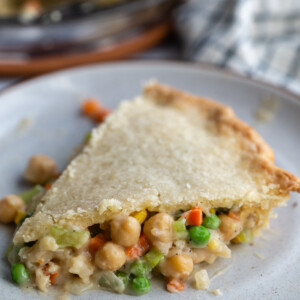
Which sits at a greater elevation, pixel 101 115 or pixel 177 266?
pixel 101 115

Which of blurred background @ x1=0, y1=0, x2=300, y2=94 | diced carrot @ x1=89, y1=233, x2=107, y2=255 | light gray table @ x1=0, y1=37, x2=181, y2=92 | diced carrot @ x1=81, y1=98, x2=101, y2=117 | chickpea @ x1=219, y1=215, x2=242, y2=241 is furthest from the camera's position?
light gray table @ x1=0, y1=37, x2=181, y2=92

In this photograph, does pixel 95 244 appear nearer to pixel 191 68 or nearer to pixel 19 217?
pixel 19 217

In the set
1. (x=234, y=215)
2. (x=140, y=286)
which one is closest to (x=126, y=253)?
(x=140, y=286)

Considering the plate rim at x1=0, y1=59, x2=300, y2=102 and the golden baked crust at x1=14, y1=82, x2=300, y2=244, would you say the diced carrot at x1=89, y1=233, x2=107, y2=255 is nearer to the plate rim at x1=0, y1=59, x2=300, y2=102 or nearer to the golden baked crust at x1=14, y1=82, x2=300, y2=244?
the golden baked crust at x1=14, y1=82, x2=300, y2=244

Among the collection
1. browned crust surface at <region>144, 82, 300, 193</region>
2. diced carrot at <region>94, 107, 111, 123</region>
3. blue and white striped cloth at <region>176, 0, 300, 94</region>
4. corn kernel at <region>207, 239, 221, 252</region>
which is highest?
blue and white striped cloth at <region>176, 0, 300, 94</region>

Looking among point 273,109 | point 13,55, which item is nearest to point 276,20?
point 273,109

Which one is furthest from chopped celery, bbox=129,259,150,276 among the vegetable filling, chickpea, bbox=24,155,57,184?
chickpea, bbox=24,155,57,184

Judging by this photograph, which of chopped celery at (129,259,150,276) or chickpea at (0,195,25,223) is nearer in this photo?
chopped celery at (129,259,150,276)
